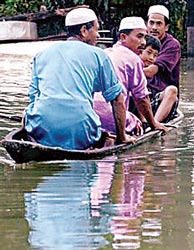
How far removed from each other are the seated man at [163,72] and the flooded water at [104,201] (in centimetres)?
99

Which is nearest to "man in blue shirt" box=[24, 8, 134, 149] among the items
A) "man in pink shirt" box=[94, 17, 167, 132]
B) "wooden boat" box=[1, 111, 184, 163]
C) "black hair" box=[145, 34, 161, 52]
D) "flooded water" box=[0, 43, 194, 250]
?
"wooden boat" box=[1, 111, 184, 163]

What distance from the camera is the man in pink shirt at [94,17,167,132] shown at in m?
7.73

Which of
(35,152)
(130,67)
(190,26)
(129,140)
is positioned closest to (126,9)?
(190,26)

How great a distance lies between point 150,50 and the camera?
9.23 m

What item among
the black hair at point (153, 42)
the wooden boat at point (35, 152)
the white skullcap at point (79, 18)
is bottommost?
the wooden boat at point (35, 152)

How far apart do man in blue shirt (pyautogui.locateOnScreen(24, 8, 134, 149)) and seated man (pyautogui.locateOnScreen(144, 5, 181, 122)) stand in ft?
6.92

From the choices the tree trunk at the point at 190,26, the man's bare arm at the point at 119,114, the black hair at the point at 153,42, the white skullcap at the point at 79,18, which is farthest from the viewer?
the tree trunk at the point at 190,26

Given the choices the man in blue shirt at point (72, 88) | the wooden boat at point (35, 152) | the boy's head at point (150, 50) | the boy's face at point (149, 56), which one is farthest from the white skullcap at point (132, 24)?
the wooden boat at point (35, 152)

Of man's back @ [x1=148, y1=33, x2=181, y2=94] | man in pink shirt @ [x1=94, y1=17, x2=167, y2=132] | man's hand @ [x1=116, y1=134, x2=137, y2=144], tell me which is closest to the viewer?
man's hand @ [x1=116, y1=134, x2=137, y2=144]

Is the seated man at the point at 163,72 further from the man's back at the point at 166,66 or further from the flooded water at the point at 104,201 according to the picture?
the flooded water at the point at 104,201

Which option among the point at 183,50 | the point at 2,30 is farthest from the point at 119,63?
the point at 2,30

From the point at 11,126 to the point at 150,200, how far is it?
388 cm

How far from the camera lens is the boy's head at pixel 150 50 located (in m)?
9.09

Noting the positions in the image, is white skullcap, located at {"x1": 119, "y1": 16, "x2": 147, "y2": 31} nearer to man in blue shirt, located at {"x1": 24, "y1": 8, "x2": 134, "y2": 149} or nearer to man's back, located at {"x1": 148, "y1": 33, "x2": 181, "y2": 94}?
man in blue shirt, located at {"x1": 24, "y1": 8, "x2": 134, "y2": 149}
